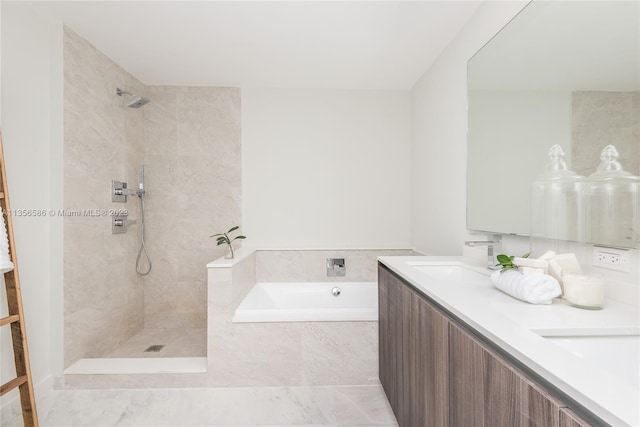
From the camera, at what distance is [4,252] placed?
1.59 meters

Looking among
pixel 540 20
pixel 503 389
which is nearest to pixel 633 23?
pixel 540 20

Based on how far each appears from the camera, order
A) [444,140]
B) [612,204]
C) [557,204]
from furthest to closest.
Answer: [444,140]
[557,204]
[612,204]

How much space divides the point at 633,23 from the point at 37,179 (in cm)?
280

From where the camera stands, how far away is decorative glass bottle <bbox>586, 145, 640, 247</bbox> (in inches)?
37.3

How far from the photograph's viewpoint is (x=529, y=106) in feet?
4.72

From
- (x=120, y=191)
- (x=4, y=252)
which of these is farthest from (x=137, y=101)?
(x=4, y=252)

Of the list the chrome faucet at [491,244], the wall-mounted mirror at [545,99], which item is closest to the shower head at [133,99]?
the wall-mounted mirror at [545,99]

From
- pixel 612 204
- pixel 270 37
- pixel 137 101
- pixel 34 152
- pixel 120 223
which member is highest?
pixel 270 37

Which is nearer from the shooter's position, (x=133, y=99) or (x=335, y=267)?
(x=133, y=99)

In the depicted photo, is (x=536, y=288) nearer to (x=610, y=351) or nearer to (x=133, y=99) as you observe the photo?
(x=610, y=351)

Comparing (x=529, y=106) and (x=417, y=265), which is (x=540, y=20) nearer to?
(x=529, y=106)

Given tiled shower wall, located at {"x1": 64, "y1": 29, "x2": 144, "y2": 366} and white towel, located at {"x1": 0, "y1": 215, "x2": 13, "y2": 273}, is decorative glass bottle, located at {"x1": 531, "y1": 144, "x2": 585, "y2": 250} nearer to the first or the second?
white towel, located at {"x1": 0, "y1": 215, "x2": 13, "y2": 273}

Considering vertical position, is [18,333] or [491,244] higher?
[491,244]

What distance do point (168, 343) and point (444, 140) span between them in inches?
107
